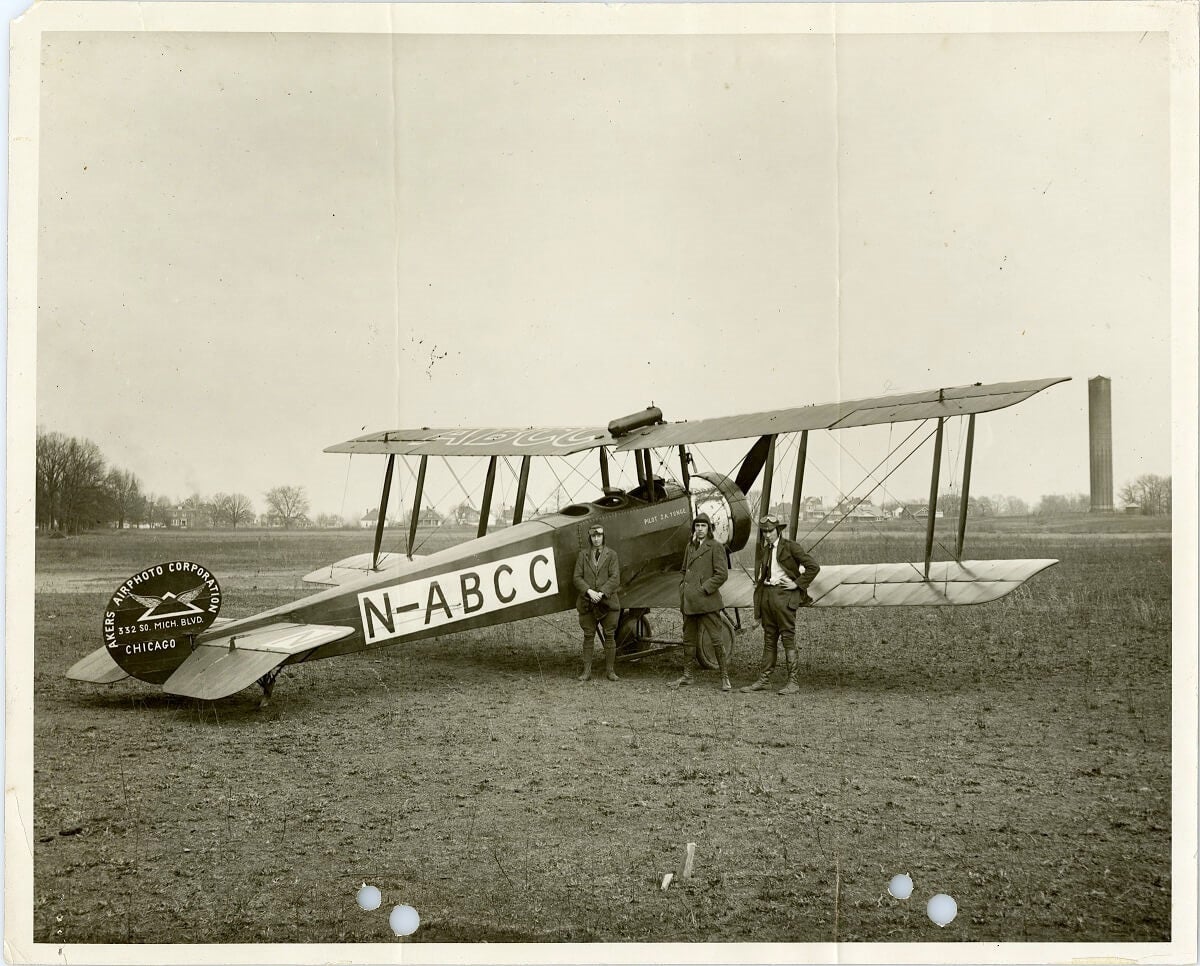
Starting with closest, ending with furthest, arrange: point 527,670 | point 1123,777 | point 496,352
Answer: point 1123,777 < point 496,352 < point 527,670

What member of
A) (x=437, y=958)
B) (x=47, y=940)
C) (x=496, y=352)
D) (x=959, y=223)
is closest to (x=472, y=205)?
(x=496, y=352)

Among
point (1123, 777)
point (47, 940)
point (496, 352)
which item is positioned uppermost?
point (496, 352)

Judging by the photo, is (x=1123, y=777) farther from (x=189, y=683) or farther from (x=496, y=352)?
(x=189, y=683)

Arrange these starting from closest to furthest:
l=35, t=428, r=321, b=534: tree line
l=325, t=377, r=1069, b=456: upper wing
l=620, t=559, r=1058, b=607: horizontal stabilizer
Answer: l=325, t=377, r=1069, b=456: upper wing < l=35, t=428, r=321, b=534: tree line < l=620, t=559, r=1058, b=607: horizontal stabilizer

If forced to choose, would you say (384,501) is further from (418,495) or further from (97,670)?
(97,670)

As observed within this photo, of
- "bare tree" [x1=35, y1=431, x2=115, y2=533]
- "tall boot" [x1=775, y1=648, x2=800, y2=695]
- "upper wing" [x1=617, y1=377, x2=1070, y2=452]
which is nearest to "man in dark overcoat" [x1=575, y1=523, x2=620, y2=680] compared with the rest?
"upper wing" [x1=617, y1=377, x2=1070, y2=452]

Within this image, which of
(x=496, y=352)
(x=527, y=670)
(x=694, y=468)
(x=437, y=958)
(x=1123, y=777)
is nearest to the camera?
(x=437, y=958)

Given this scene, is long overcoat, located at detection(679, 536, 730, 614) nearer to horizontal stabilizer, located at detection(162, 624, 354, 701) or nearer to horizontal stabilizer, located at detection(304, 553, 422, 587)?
horizontal stabilizer, located at detection(304, 553, 422, 587)
